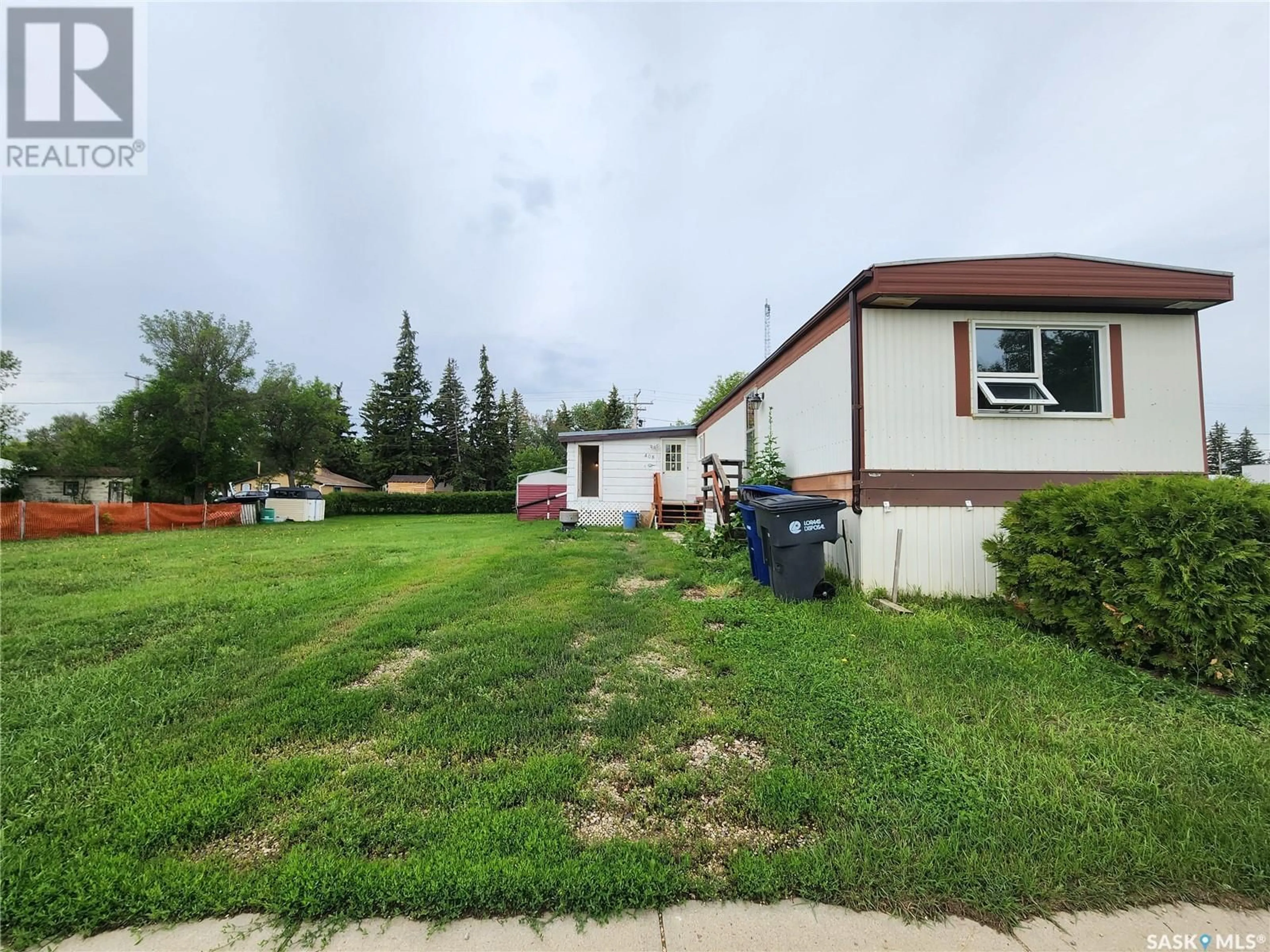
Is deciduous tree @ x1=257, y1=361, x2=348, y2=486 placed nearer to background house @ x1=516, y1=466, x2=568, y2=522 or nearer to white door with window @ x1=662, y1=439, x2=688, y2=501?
background house @ x1=516, y1=466, x2=568, y2=522

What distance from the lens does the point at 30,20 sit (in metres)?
4.63

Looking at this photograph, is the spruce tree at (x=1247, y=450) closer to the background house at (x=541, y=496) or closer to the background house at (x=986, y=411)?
the background house at (x=986, y=411)

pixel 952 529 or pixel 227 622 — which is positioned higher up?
pixel 952 529

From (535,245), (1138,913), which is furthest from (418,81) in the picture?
(1138,913)

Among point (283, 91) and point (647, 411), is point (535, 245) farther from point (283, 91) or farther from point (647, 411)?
point (647, 411)

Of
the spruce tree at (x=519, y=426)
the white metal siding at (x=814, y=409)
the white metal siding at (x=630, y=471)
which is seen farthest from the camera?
the spruce tree at (x=519, y=426)

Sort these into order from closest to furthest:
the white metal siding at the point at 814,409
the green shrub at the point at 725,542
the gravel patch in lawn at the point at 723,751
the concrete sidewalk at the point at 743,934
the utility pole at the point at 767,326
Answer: the concrete sidewalk at the point at 743,934
the gravel patch in lawn at the point at 723,751
the white metal siding at the point at 814,409
the green shrub at the point at 725,542
the utility pole at the point at 767,326

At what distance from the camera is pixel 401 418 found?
39.1 meters

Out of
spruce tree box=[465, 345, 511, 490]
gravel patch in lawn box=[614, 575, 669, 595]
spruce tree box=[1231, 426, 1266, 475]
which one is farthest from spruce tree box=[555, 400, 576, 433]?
spruce tree box=[1231, 426, 1266, 475]

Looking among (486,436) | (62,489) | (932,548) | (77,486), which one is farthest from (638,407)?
(62,489)

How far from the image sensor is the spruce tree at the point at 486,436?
4194cm

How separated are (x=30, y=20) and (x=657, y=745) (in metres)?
8.59

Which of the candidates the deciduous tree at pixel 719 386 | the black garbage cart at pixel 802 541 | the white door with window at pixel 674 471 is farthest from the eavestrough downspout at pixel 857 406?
the deciduous tree at pixel 719 386

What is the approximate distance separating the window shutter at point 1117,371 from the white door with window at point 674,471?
10.2 m
